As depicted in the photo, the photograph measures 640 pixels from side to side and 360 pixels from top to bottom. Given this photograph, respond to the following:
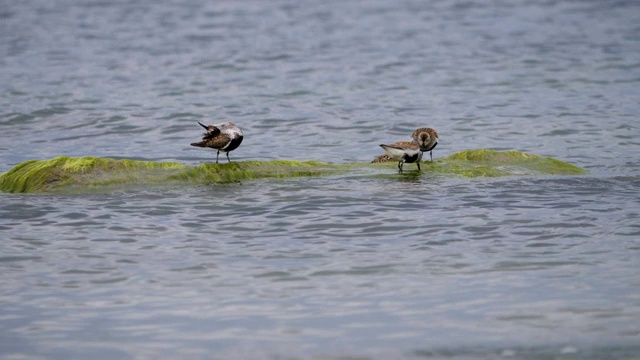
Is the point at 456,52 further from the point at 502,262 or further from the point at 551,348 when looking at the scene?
the point at 551,348

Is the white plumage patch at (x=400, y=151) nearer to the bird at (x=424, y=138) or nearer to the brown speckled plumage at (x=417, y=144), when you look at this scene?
the brown speckled plumage at (x=417, y=144)

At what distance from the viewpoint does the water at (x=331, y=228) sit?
8352 millimetres

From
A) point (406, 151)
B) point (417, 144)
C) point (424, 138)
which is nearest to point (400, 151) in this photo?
point (406, 151)

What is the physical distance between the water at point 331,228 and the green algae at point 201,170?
23 centimetres

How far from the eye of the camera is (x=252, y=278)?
975 centimetres

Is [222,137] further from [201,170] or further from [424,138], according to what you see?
[424,138]

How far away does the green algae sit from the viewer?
43.1 ft

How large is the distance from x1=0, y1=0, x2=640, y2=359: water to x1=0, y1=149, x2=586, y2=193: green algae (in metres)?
0.23

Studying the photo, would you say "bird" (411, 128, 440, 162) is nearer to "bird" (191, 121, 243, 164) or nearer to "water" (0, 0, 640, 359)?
"water" (0, 0, 640, 359)

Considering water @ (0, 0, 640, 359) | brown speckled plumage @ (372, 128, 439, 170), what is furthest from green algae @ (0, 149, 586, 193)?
brown speckled plumage @ (372, 128, 439, 170)

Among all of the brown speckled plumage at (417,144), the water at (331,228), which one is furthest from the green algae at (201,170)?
the brown speckled plumage at (417,144)

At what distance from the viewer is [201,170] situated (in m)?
13.6

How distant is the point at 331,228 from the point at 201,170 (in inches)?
102

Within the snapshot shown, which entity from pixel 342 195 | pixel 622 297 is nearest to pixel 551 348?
pixel 622 297
